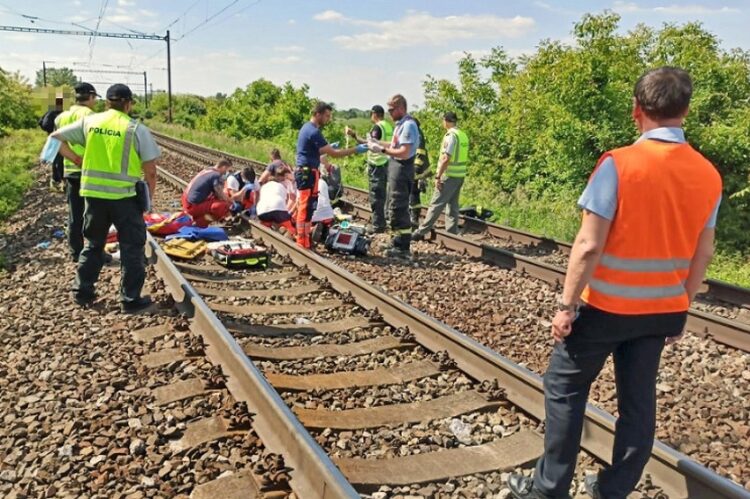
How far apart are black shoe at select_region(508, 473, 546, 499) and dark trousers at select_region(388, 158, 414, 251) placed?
5.89m

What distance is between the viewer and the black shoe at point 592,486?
3164 mm

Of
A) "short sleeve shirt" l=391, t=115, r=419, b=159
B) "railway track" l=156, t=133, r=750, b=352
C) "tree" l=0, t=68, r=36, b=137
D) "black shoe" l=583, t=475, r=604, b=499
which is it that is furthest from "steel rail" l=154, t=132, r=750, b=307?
"tree" l=0, t=68, r=36, b=137

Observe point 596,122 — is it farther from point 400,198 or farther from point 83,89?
point 83,89

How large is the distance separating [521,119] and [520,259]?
935cm

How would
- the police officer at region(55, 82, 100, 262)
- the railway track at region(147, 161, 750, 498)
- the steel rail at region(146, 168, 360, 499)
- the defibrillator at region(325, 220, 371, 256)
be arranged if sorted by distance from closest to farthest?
the steel rail at region(146, 168, 360, 499) < the railway track at region(147, 161, 750, 498) < the police officer at region(55, 82, 100, 262) < the defibrillator at region(325, 220, 371, 256)

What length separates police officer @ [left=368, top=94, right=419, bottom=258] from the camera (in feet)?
28.8

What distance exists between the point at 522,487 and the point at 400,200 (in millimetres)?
6156

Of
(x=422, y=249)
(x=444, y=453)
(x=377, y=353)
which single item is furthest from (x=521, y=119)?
(x=444, y=453)

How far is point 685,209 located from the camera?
2.73 m

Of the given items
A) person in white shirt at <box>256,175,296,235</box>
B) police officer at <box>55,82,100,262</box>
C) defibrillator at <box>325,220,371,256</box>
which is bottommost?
defibrillator at <box>325,220,371,256</box>

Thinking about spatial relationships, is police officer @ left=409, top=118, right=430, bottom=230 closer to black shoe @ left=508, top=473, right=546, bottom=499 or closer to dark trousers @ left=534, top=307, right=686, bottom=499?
black shoe @ left=508, top=473, right=546, bottom=499

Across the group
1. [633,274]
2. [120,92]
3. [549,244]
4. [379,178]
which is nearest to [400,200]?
[379,178]

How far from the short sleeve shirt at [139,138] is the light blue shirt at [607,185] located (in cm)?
421

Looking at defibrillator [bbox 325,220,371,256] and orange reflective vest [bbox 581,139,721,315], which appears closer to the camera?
orange reflective vest [bbox 581,139,721,315]
